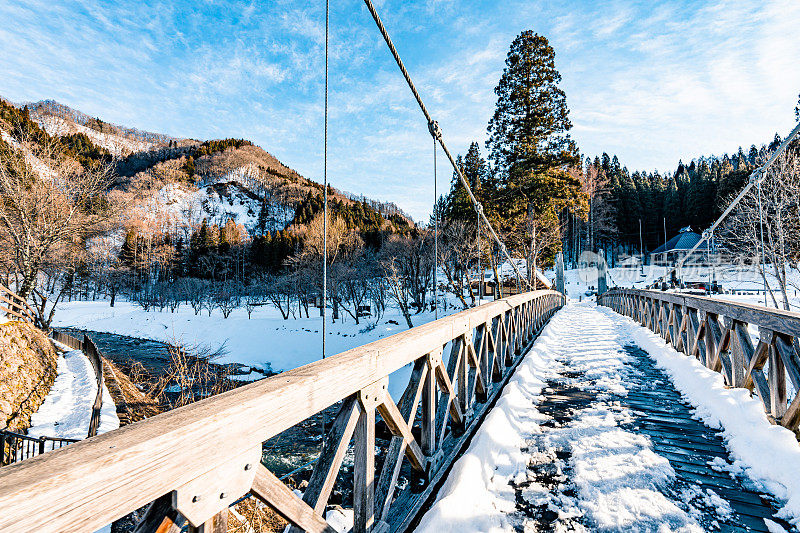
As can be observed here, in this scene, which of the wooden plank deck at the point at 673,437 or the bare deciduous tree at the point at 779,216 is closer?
the wooden plank deck at the point at 673,437

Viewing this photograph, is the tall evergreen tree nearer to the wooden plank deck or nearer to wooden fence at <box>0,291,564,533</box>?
the wooden plank deck

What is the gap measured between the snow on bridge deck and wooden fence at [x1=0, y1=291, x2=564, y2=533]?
37 centimetres

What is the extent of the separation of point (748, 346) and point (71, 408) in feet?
43.6

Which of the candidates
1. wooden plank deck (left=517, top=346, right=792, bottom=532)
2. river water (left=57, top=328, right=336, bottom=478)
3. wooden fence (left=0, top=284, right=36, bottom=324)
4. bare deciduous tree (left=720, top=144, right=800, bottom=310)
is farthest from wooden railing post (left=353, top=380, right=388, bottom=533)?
bare deciduous tree (left=720, top=144, right=800, bottom=310)

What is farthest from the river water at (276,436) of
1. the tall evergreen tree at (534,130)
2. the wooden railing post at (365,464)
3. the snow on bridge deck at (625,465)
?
the tall evergreen tree at (534,130)

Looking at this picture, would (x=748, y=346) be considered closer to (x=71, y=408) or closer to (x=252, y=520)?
(x=252, y=520)

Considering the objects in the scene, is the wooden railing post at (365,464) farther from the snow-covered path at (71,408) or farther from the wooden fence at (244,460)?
the snow-covered path at (71,408)

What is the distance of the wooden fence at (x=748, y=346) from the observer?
8.31 feet

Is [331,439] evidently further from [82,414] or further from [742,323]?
[82,414]

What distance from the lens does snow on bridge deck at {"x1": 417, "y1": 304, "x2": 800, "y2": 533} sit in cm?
191

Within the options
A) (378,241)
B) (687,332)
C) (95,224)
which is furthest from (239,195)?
(687,332)

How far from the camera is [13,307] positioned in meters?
12.6

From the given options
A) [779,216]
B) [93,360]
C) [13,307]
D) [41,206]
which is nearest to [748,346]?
[779,216]

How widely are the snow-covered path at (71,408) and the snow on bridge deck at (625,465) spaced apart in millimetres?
7768
